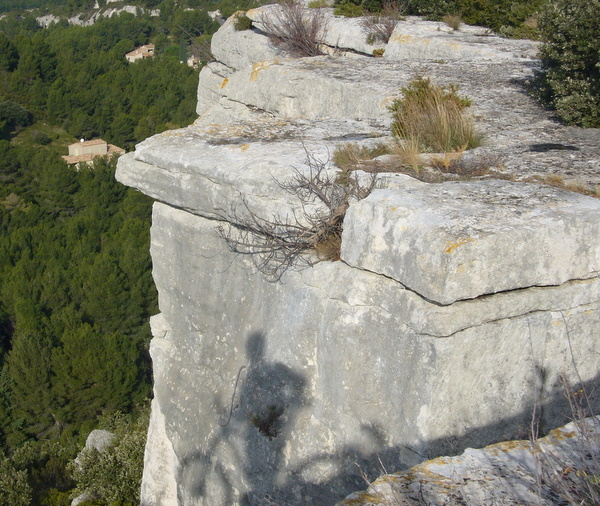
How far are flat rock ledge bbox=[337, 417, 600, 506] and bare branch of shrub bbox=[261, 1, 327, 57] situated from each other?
6.90 meters

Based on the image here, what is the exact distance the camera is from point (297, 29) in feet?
28.1

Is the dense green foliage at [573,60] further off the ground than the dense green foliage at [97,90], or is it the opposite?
the dense green foliage at [573,60]

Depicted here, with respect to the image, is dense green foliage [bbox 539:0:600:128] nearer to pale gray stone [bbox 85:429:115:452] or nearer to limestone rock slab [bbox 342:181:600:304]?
limestone rock slab [bbox 342:181:600:304]

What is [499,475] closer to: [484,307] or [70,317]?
[484,307]

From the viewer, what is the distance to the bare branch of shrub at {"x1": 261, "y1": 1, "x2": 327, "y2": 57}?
27.9 ft

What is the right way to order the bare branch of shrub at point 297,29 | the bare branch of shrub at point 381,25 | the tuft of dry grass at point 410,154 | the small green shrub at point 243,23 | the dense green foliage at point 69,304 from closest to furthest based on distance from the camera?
the tuft of dry grass at point 410,154, the bare branch of shrub at point 381,25, the bare branch of shrub at point 297,29, the small green shrub at point 243,23, the dense green foliage at point 69,304

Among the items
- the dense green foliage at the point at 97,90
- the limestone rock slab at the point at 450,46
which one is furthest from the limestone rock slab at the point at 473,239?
the dense green foliage at the point at 97,90

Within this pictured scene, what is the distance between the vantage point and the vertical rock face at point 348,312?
3.07m

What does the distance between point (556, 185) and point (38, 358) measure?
17.6m

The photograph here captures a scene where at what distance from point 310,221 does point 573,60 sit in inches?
107

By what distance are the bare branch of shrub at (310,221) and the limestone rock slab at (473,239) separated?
356 millimetres

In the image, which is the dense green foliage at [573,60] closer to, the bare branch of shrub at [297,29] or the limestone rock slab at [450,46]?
the limestone rock slab at [450,46]

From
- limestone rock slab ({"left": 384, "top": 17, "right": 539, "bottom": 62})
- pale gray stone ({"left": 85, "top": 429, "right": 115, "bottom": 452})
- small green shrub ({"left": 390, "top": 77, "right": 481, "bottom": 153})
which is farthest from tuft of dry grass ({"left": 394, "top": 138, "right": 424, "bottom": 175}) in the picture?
pale gray stone ({"left": 85, "top": 429, "right": 115, "bottom": 452})

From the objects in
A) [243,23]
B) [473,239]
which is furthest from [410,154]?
[243,23]
